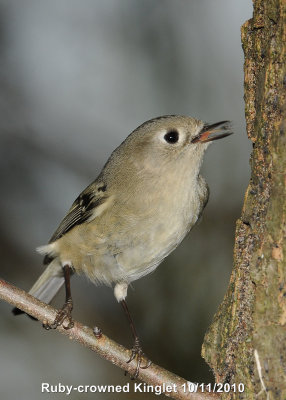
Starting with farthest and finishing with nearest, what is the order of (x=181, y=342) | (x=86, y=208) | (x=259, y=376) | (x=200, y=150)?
(x=181, y=342) < (x=86, y=208) < (x=200, y=150) < (x=259, y=376)

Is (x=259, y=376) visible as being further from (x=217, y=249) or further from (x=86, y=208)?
(x=217, y=249)

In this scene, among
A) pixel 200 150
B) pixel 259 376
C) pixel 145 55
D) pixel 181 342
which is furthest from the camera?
pixel 145 55

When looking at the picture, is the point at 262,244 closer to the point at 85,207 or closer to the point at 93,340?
the point at 93,340

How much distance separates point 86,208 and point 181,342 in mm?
1566

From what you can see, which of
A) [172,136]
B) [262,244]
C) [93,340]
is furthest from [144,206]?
[262,244]

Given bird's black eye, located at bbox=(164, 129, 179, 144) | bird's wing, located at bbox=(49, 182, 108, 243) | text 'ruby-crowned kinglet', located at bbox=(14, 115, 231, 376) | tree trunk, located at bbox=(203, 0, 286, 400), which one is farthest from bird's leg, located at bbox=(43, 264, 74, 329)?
bird's black eye, located at bbox=(164, 129, 179, 144)

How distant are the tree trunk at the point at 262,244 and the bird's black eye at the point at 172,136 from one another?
0.70 meters

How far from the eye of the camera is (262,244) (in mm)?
1612

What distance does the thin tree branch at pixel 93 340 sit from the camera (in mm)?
1796

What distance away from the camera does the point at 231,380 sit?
5.53 ft

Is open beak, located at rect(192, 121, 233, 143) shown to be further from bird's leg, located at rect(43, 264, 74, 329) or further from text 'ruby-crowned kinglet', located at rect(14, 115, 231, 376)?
bird's leg, located at rect(43, 264, 74, 329)

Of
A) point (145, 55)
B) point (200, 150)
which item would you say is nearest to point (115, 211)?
point (200, 150)

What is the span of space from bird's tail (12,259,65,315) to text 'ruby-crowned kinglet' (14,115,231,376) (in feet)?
1.04

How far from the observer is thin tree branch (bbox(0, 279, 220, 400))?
180cm
